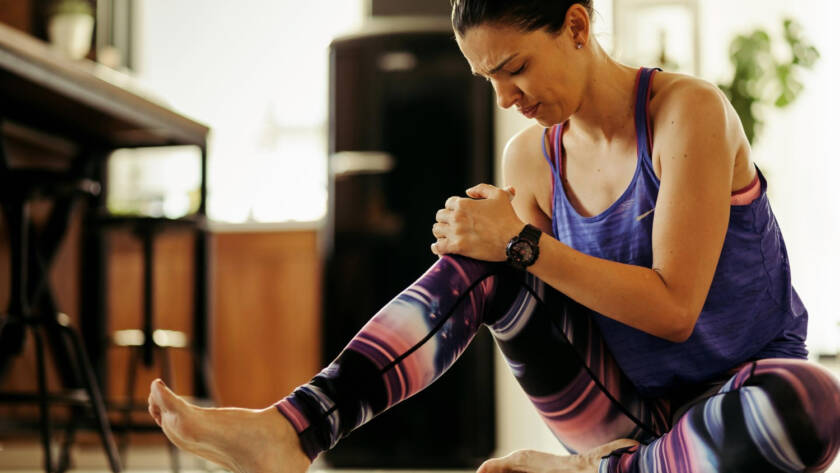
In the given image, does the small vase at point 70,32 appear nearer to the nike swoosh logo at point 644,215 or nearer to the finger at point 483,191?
the finger at point 483,191

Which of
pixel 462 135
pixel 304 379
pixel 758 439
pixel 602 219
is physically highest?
pixel 462 135

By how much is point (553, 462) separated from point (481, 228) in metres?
0.34

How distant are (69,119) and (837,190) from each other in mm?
2490

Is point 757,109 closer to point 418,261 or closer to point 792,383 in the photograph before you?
point 418,261

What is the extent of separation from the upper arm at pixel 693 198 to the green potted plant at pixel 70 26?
9.05ft

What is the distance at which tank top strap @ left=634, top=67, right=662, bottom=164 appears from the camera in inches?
47.9

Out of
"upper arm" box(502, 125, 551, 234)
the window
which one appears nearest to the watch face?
"upper arm" box(502, 125, 551, 234)

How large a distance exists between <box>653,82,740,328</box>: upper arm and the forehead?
0.68 feet

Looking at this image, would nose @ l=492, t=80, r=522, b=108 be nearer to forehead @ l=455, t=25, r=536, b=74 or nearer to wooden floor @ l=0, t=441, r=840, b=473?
forehead @ l=455, t=25, r=536, b=74

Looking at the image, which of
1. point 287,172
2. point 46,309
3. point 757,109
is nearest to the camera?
point 46,309

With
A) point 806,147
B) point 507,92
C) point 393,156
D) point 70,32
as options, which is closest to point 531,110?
point 507,92

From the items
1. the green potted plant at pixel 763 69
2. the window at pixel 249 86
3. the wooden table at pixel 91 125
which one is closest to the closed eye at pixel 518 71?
the wooden table at pixel 91 125

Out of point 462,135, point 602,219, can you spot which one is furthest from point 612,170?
point 462,135

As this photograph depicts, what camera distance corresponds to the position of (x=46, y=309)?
8.19ft
